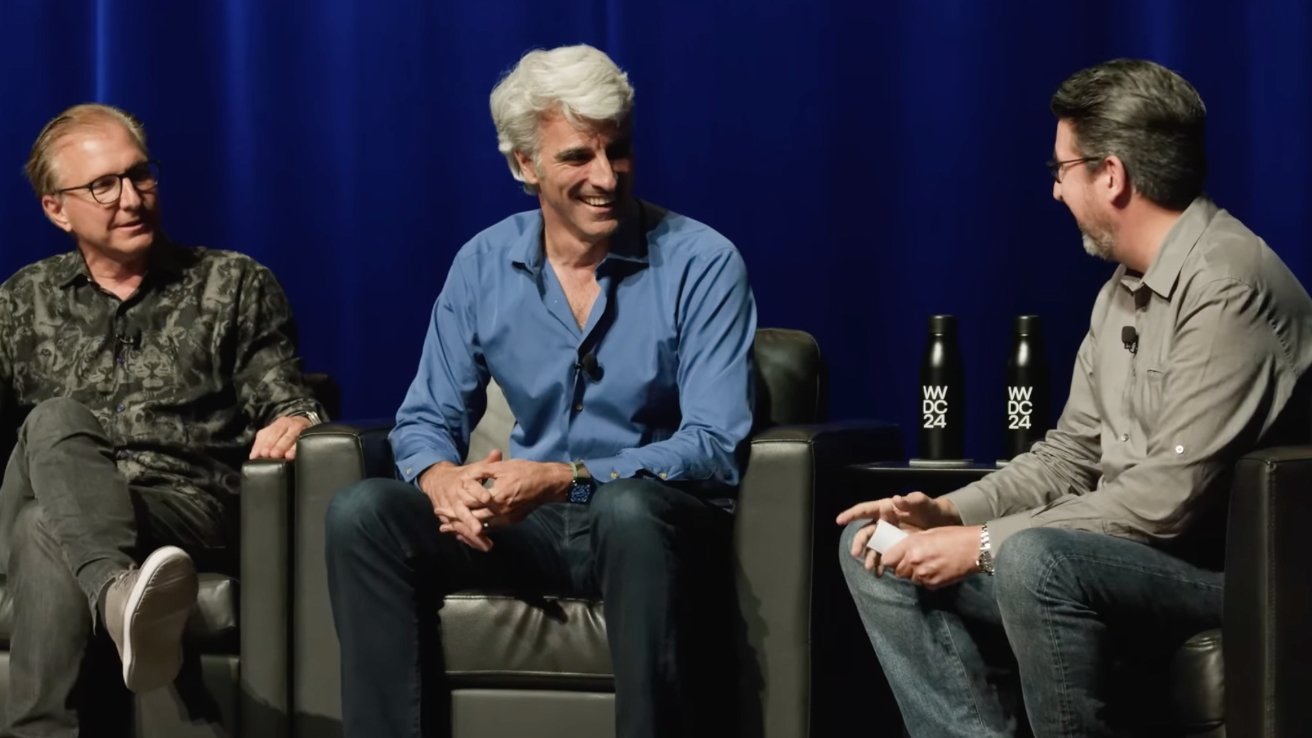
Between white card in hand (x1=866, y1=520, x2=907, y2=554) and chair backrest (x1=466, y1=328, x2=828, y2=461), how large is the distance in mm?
681

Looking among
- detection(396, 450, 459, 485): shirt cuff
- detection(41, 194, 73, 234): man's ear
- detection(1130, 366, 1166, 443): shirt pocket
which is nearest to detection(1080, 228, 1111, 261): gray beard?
detection(1130, 366, 1166, 443): shirt pocket

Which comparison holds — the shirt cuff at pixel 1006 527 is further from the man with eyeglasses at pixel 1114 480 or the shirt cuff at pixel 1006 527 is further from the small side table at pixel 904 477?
the small side table at pixel 904 477

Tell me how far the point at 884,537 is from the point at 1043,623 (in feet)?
0.92

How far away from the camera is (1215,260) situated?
2.32 metres

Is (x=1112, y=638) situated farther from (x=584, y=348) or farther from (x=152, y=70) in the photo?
(x=152, y=70)

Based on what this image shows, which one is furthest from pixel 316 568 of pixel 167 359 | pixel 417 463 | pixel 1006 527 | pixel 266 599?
pixel 1006 527

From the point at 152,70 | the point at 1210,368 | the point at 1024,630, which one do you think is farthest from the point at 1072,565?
the point at 152,70

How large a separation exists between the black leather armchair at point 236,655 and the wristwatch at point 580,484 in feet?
1.56

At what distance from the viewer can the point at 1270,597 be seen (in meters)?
2.16

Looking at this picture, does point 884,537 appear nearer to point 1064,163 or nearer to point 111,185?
point 1064,163

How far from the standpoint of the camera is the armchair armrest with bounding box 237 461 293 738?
2.83m

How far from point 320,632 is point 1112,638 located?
1.24 m

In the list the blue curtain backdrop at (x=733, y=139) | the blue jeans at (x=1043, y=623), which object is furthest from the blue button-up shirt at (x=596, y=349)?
the blue curtain backdrop at (x=733, y=139)

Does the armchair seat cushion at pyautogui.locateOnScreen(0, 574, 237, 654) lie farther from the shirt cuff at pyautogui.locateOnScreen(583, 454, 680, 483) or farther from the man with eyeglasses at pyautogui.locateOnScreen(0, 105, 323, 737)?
the shirt cuff at pyautogui.locateOnScreen(583, 454, 680, 483)
